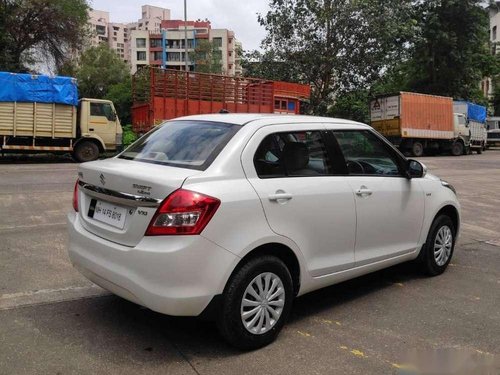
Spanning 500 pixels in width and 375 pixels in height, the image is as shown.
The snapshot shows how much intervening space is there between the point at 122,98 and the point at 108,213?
45.0 meters

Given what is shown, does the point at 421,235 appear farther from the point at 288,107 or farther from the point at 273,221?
the point at 288,107

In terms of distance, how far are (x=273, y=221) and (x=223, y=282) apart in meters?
0.57

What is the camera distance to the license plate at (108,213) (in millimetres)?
3594

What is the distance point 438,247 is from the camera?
543 centimetres

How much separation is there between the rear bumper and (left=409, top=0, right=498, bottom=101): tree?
1270 inches

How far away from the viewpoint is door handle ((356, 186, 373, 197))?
14.4 ft

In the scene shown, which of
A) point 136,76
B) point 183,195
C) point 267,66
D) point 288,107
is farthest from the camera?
point 267,66

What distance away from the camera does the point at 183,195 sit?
331 cm

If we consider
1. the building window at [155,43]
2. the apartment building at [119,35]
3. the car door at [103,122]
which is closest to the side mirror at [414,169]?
the car door at [103,122]

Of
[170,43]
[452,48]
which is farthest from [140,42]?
[452,48]

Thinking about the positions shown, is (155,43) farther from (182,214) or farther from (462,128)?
(182,214)

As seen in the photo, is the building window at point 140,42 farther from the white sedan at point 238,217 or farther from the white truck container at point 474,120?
the white sedan at point 238,217

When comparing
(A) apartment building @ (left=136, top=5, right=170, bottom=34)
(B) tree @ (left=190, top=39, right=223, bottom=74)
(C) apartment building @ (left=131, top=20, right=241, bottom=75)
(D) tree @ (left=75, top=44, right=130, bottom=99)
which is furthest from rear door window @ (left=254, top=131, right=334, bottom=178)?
(A) apartment building @ (left=136, top=5, right=170, bottom=34)

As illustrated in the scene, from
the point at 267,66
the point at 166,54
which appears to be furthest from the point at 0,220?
the point at 166,54
